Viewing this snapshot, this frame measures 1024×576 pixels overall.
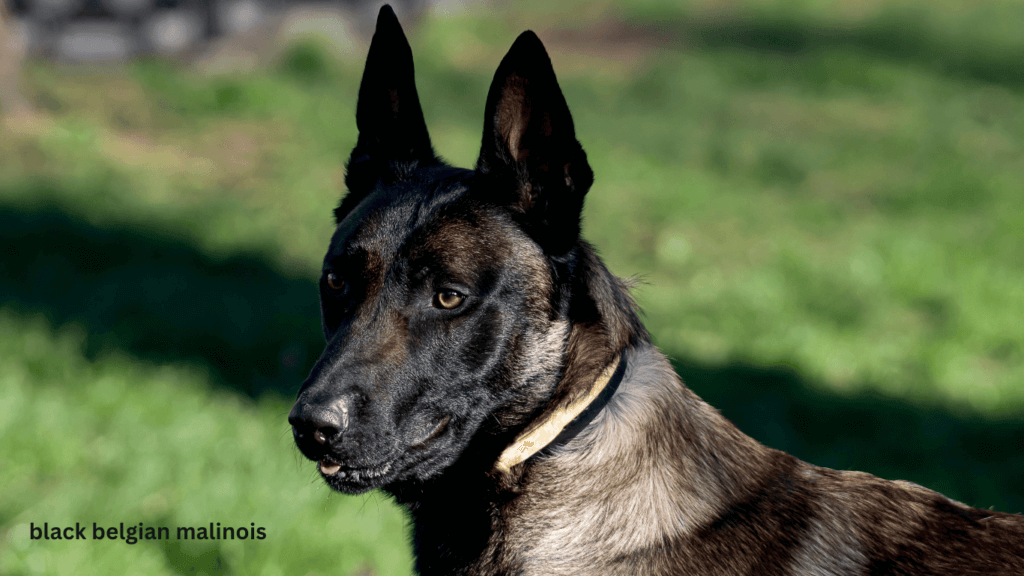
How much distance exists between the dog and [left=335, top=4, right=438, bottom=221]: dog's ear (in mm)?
166

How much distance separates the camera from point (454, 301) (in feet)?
8.57

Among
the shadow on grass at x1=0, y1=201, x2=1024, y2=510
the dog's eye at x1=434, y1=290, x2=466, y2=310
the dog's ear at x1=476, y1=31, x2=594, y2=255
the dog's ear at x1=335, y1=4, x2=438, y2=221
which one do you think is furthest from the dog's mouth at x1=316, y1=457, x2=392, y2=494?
the shadow on grass at x1=0, y1=201, x2=1024, y2=510

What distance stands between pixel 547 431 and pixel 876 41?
53.8ft

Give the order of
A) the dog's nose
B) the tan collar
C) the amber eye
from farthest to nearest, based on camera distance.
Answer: the amber eye
the tan collar
the dog's nose

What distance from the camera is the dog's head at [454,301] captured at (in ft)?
8.23

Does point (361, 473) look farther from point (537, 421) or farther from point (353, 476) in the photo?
point (537, 421)

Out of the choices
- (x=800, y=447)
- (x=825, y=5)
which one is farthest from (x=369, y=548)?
(x=825, y=5)

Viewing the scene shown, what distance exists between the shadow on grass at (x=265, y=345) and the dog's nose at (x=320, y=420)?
2820 millimetres

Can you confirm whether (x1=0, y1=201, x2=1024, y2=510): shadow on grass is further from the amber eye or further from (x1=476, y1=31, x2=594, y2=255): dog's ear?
(x1=476, y1=31, x2=594, y2=255): dog's ear

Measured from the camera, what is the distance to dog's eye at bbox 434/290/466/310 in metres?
2.61

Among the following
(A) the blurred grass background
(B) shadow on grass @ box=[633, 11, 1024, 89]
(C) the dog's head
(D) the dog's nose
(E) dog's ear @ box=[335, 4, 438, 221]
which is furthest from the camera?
(B) shadow on grass @ box=[633, 11, 1024, 89]

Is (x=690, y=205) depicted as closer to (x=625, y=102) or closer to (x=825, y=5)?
(x=625, y=102)

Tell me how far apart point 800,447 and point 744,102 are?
891cm

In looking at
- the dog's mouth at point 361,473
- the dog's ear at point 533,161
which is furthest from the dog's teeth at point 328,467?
the dog's ear at point 533,161
